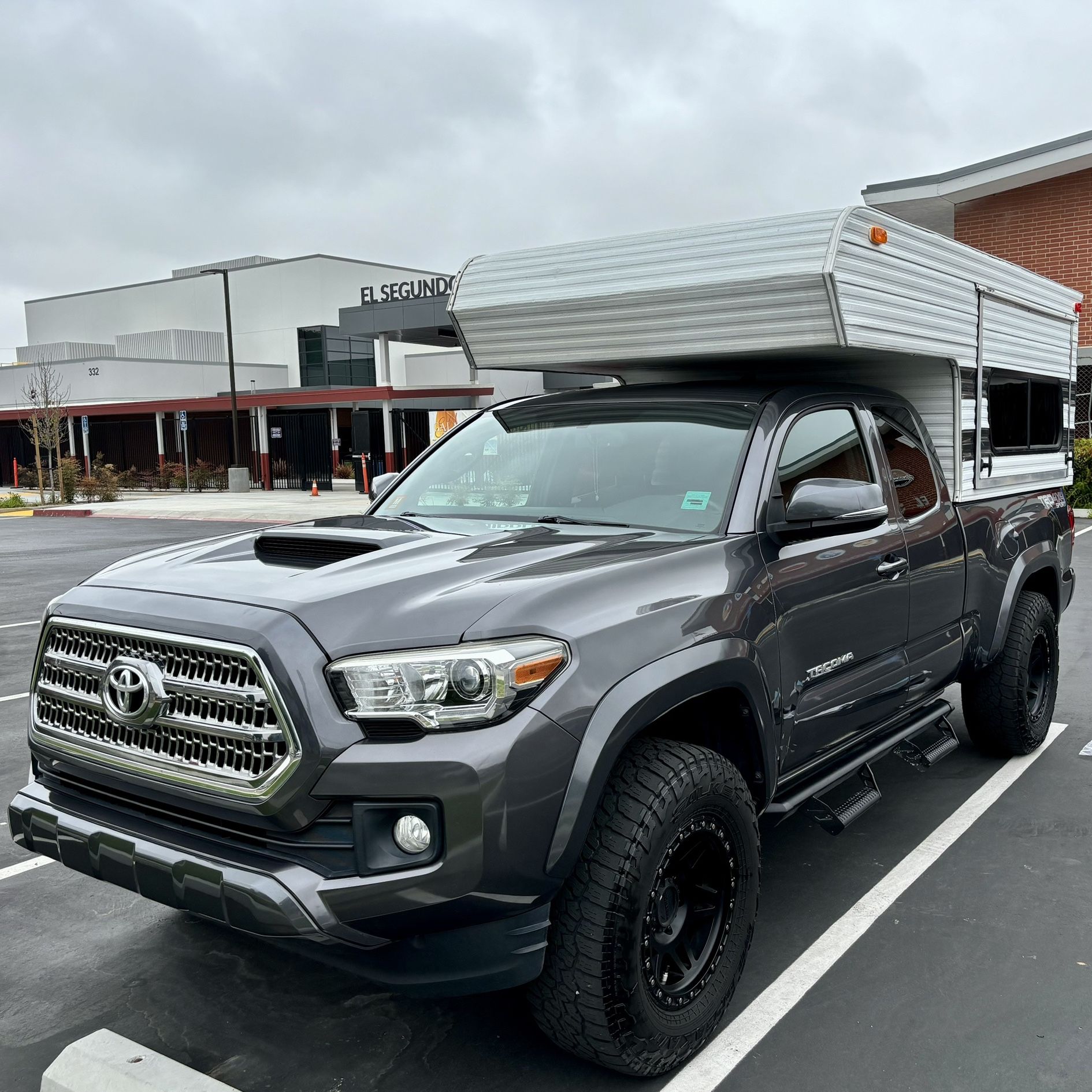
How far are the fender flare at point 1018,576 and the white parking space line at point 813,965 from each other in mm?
713

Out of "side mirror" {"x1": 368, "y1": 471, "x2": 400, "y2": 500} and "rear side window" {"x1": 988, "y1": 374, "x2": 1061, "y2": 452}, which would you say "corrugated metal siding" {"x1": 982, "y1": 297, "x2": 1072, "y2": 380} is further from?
"side mirror" {"x1": 368, "y1": 471, "x2": 400, "y2": 500}

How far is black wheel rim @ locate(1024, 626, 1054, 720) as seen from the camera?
5566 millimetres

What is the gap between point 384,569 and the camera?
9.64 feet

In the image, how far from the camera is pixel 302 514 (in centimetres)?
2389

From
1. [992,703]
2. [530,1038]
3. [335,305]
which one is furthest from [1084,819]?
[335,305]

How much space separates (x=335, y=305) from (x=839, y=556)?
183 ft

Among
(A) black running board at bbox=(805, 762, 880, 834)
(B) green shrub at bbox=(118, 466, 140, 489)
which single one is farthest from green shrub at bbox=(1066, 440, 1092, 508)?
(B) green shrub at bbox=(118, 466, 140, 489)

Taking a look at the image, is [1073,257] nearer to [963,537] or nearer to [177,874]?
[963,537]

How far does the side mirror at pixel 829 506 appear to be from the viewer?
3455 millimetres

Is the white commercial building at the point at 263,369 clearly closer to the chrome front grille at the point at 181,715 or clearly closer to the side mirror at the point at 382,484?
the side mirror at the point at 382,484

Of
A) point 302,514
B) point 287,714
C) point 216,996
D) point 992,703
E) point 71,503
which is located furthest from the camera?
point 71,503

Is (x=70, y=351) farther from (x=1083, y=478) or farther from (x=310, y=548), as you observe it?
(x=310, y=548)

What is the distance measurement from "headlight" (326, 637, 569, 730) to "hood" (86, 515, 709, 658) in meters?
0.05

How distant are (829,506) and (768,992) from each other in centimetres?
148
